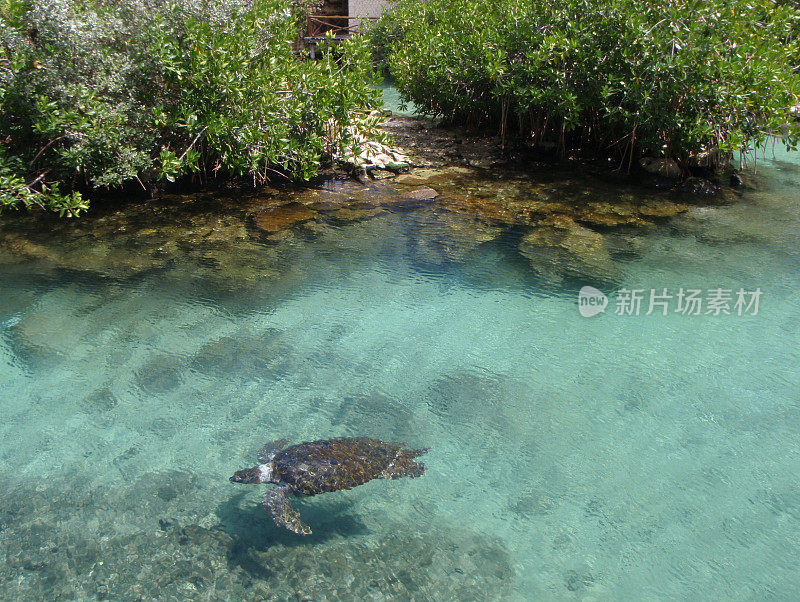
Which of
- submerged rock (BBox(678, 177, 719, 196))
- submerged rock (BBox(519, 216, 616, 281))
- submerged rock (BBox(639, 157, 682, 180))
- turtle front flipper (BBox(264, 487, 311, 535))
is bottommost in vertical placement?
turtle front flipper (BBox(264, 487, 311, 535))

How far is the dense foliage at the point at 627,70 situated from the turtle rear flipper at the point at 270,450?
7621 mm

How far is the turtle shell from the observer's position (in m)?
4.00

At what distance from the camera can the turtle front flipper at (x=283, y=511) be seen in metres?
3.87

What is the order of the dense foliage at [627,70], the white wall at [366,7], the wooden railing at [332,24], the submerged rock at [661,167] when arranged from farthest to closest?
the white wall at [366,7] < the wooden railing at [332,24] < the submerged rock at [661,167] < the dense foliage at [627,70]

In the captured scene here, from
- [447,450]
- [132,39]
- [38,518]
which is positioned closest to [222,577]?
[38,518]

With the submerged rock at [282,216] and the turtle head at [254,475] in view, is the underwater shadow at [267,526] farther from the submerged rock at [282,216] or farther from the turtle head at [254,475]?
the submerged rock at [282,216]

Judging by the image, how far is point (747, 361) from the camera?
18.7 ft

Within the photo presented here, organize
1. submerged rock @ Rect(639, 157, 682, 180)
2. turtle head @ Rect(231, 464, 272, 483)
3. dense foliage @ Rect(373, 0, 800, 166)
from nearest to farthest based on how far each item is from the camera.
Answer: turtle head @ Rect(231, 464, 272, 483)
dense foliage @ Rect(373, 0, 800, 166)
submerged rock @ Rect(639, 157, 682, 180)

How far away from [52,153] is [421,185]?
550 cm

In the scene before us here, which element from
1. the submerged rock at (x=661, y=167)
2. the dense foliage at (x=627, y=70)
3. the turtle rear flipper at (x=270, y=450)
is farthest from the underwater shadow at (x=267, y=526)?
the submerged rock at (x=661, y=167)

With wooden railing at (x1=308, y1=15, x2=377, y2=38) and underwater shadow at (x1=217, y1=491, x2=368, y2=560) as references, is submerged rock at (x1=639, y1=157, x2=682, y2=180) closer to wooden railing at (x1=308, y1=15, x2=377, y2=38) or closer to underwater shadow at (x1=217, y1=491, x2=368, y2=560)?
underwater shadow at (x1=217, y1=491, x2=368, y2=560)

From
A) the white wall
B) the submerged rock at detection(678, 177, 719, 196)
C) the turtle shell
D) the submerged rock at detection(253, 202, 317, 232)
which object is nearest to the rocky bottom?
the turtle shell

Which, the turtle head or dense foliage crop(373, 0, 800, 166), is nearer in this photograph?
the turtle head

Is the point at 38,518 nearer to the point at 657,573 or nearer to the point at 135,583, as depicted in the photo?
the point at 135,583
